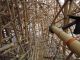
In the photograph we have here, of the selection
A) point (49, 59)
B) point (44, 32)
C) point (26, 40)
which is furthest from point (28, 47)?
point (44, 32)

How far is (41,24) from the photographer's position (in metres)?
8.59

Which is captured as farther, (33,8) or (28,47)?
(33,8)

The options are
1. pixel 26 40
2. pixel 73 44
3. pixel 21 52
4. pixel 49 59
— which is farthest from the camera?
pixel 26 40

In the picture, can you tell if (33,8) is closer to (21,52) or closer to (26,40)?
(26,40)

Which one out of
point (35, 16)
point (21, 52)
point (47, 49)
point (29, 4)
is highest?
point (29, 4)

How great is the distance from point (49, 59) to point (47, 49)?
4.54ft

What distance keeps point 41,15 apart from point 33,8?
1045 millimetres

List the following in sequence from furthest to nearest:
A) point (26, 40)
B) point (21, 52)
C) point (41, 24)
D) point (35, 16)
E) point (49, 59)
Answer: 1. point (41, 24)
2. point (35, 16)
3. point (26, 40)
4. point (49, 59)
5. point (21, 52)

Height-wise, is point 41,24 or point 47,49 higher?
point 41,24

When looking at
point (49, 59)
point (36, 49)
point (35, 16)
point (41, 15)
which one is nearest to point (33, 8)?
point (35, 16)

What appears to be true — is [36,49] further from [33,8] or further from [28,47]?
[33,8]

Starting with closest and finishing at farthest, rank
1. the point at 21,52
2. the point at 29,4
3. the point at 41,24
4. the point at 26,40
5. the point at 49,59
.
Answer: the point at 21,52 < the point at 49,59 < the point at 26,40 < the point at 29,4 < the point at 41,24

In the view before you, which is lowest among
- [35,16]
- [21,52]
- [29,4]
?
[21,52]

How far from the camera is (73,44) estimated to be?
175cm
